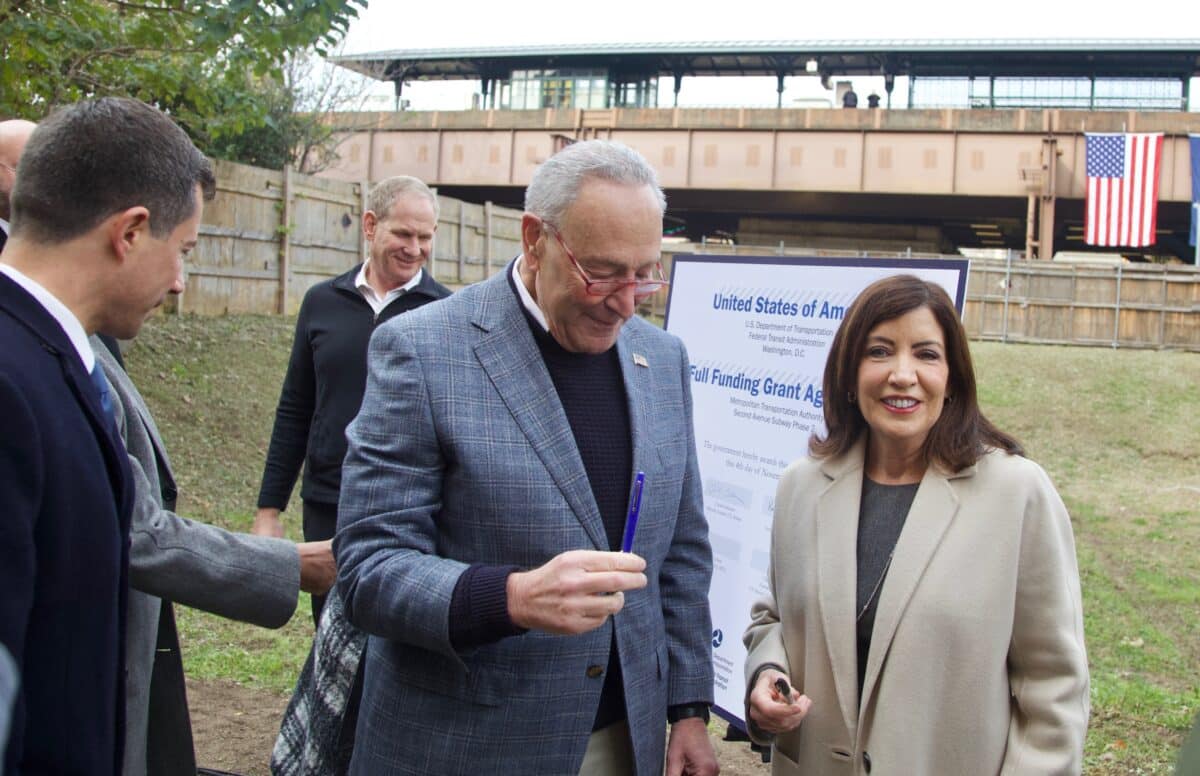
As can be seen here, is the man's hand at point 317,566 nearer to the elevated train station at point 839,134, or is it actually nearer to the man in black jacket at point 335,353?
the man in black jacket at point 335,353

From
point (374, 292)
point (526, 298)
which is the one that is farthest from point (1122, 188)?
point (526, 298)

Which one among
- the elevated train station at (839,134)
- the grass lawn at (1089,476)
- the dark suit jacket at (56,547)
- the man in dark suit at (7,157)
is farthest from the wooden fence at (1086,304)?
the dark suit jacket at (56,547)

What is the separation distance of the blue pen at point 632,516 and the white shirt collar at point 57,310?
1.06m

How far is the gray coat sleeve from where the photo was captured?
2.19 meters

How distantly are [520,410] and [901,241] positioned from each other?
101ft

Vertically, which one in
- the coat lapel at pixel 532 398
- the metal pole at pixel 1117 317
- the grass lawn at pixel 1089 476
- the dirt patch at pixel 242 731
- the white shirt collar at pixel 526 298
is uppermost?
the metal pole at pixel 1117 317

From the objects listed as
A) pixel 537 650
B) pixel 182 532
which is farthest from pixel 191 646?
pixel 537 650

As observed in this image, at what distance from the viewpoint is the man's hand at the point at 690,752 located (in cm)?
241

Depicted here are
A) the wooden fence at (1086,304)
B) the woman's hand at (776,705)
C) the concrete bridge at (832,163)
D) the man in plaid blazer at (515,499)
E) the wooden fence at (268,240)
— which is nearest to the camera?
the man in plaid blazer at (515,499)

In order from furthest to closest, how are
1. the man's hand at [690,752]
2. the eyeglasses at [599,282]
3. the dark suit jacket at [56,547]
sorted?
1. the man's hand at [690,752]
2. the eyeglasses at [599,282]
3. the dark suit jacket at [56,547]

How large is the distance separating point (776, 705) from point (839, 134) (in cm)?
2716

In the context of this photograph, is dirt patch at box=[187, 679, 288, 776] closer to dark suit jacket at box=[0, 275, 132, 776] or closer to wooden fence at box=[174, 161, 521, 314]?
dark suit jacket at box=[0, 275, 132, 776]

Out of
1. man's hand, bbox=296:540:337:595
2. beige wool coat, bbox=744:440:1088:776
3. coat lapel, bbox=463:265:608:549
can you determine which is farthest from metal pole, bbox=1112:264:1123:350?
man's hand, bbox=296:540:337:595

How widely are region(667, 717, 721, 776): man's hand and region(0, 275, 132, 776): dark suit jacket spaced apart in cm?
127
